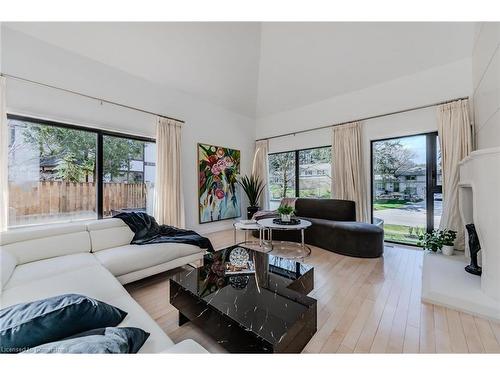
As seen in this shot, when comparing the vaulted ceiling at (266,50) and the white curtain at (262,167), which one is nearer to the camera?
the vaulted ceiling at (266,50)

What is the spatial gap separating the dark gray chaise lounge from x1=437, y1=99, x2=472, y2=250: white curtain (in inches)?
43.4

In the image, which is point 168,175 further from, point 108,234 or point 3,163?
point 3,163

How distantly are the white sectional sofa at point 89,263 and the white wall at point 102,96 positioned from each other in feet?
5.41

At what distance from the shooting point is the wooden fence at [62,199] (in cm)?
254

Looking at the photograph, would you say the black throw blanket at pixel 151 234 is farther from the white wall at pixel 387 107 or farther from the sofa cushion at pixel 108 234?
the white wall at pixel 387 107

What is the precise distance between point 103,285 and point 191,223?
2.75 meters

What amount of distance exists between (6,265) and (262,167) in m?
4.60

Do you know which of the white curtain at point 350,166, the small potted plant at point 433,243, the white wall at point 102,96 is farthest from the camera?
the white curtain at point 350,166

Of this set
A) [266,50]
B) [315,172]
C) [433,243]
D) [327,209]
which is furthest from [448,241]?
[266,50]

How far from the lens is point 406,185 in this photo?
12.0 feet

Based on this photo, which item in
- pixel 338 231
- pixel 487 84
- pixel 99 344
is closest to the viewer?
pixel 99 344

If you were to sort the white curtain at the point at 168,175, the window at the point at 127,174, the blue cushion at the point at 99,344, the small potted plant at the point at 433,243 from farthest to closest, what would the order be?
the white curtain at the point at 168,175, the window at the point at 127,174, the small potted plant at the point at 433,243, the blue cushion at the point at 99,344

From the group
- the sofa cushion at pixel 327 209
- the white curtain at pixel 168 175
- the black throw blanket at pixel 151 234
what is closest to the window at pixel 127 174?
the white curtain at pixel 168 175

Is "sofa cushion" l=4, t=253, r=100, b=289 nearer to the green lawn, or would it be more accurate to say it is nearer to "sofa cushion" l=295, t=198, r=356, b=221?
"sofa cushion" l=295, t=198, r=356, b=221
